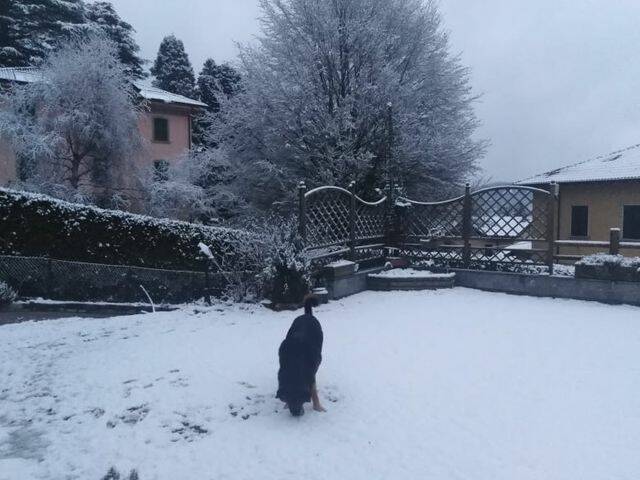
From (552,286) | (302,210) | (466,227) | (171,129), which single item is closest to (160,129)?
(171,129)

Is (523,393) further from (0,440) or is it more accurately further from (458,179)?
(458,179)

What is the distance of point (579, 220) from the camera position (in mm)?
17656

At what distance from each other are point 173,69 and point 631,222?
31.7 meters

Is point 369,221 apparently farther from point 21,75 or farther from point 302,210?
point 21,75

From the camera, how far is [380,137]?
14234mm

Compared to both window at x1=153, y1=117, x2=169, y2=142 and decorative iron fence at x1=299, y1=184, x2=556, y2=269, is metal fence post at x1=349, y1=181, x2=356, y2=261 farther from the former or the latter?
window at x1=153, y1=117, x2=169, y2=142

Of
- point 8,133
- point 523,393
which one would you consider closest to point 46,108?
point 8,133

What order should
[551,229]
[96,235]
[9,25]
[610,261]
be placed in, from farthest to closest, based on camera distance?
1. [9,25]
2. [96,235]
3. [551,229]
4. [610,261]

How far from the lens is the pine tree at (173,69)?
34.2 m

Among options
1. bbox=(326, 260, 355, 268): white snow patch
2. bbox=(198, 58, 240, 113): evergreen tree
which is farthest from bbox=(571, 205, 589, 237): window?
bbox=(198, 58, 240, 113): evergreen tree

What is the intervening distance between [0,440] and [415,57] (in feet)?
48.3

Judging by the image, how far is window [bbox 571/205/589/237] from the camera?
687 inches

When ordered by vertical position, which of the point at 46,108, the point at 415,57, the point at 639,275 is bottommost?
the point at 639,275

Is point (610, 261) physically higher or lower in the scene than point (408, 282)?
higher
